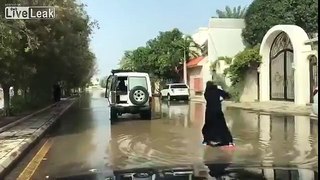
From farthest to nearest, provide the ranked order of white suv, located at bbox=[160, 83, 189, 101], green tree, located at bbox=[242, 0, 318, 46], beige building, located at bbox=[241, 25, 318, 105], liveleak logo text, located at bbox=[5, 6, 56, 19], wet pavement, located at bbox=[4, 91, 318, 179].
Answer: white suv, located at bbox=[160, 83, 189, 101]
green tree, located at bbox=[242, 0, 318, 46]
beige building, located at bbox=[241, 25, 318, 105]
wet pavement, located at bbox=[4, 91, 318, 179]
liveleak logo text, located at bbox=[5, 6, 56, 19]

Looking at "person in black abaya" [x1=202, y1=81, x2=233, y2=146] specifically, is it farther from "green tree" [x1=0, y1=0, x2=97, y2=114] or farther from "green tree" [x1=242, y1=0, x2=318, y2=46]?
"green tree" [x1=242, y1=0, x2=318, y2=46]

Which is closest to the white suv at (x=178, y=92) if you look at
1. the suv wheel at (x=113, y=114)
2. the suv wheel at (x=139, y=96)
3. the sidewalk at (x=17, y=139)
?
the suv wheel at (x=113, y=114)

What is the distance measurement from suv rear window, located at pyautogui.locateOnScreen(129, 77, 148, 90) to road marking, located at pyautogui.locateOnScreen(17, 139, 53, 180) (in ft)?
29.4

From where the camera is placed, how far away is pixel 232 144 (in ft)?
A: 43.1

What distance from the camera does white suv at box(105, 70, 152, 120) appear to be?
23328 millimetres

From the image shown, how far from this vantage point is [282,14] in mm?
43250

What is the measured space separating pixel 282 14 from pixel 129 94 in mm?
23772

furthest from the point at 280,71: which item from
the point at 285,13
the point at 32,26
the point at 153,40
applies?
the point at 153,40

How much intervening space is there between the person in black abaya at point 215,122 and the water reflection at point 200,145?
36 centimetres

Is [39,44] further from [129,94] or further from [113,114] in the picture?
[113,114]

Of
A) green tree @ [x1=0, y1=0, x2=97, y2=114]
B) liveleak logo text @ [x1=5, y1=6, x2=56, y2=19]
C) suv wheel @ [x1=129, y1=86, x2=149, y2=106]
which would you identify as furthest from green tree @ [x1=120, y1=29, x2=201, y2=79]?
liveleak logo text @ [x1=5, y1=6, x2=56, y2=19]

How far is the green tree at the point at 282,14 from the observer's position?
42594mm

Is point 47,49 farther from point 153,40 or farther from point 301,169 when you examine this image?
point 153,40

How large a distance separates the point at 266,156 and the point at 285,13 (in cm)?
3356
